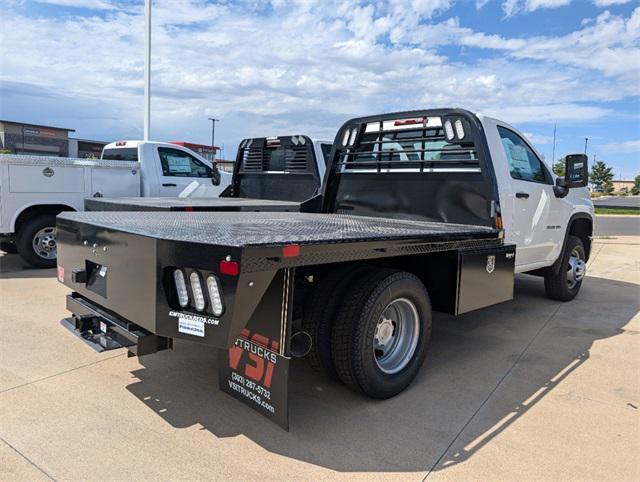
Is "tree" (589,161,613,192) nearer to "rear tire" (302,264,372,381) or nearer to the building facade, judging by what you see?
the building facade

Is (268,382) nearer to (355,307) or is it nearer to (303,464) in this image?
(303,464)

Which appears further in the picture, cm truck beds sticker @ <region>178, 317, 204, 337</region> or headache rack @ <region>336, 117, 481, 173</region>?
headache rack @ <region>336, 117, 481, 173</region>

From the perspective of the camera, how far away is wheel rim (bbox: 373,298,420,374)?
143 inches

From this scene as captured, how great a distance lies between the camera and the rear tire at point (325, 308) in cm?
333

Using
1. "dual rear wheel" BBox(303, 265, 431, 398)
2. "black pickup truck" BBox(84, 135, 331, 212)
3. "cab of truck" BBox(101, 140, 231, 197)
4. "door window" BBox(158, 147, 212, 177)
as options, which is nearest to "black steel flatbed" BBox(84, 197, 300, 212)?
"black pickup truck" BBox(84, 135, 331, 212)

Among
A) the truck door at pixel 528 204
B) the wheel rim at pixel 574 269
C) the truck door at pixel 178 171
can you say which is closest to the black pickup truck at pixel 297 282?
the truck door at pixel 528 204

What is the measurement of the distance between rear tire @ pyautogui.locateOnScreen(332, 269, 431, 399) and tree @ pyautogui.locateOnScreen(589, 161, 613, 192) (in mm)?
99028

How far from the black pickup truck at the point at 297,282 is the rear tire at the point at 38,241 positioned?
460 cm

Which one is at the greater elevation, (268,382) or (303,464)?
(268,382)

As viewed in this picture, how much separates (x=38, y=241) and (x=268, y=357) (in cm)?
630

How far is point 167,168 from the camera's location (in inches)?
376

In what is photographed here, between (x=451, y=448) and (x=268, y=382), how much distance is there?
3.60ft

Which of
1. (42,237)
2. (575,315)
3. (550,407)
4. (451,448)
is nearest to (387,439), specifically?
(451,448)

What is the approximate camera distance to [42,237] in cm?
789
